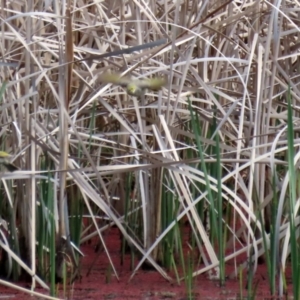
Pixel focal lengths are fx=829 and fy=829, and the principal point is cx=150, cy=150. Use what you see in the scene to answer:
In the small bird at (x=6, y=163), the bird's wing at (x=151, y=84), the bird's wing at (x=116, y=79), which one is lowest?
the small bird at (x=6, y=163)

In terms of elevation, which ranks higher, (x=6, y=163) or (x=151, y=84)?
(x=151, y=84)

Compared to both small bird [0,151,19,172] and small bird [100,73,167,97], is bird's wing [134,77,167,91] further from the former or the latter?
small bird [0,151,19,172]

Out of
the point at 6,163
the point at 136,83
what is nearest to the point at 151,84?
the point at 136,83

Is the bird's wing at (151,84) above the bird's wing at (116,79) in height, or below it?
below

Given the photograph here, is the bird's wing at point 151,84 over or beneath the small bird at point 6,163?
over

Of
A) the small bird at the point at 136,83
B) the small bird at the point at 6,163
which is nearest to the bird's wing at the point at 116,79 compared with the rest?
the small bird at the point at 136,83

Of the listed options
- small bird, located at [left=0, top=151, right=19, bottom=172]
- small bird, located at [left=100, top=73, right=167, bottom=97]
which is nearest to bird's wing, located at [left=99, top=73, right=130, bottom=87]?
small bird, located at [left=100, top=73, right=167, bottom=97]

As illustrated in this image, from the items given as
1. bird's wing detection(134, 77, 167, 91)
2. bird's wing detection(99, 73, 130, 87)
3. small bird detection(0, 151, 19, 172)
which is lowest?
small bird detection(0, 151, 19, 172)

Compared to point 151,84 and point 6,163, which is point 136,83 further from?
point 6,163

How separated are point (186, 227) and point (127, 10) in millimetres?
737

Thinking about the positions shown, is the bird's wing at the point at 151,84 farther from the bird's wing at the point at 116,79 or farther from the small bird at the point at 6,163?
the small bird at the point at 6,163

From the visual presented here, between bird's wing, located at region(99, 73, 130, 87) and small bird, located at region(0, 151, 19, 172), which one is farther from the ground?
bird's wing, located at region(99, 73, 130, 87)

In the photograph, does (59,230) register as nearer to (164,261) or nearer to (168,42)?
(164,261)

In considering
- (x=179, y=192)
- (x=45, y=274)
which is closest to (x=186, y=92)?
(x=179, y=192)
